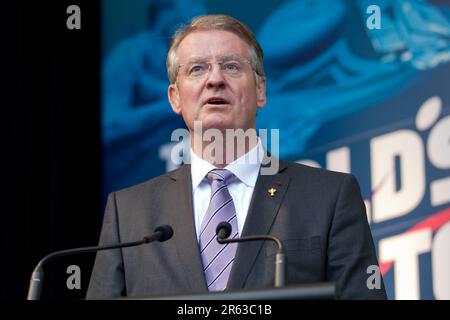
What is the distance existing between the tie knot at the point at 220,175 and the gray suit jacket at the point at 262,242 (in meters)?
0.08

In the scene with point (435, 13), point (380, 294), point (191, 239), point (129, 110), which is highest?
point (435, 13)

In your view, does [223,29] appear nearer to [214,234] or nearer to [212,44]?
[212,44]

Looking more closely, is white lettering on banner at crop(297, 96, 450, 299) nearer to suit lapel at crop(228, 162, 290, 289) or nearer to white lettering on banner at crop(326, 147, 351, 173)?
white lettering on banner at crop(326, 147, 351, 173)

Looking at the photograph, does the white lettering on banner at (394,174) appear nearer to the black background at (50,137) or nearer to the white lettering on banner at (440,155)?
the white lettering on banner at (440,155)

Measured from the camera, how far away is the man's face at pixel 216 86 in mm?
2979

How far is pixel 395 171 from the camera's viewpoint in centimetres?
398

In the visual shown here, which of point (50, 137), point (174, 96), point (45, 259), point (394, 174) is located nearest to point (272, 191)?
point (174, 96)

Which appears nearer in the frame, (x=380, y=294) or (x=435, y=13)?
(x=380, y=294)

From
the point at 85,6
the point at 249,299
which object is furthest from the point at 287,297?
the point at 85,6

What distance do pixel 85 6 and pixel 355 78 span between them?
1.54 m

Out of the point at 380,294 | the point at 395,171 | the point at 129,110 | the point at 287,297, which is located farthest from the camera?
the point at 129,110

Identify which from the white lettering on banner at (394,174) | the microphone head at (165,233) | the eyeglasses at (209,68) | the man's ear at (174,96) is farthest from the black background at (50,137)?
the microphone head at (165,233)

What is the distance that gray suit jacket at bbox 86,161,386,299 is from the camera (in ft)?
8.76
